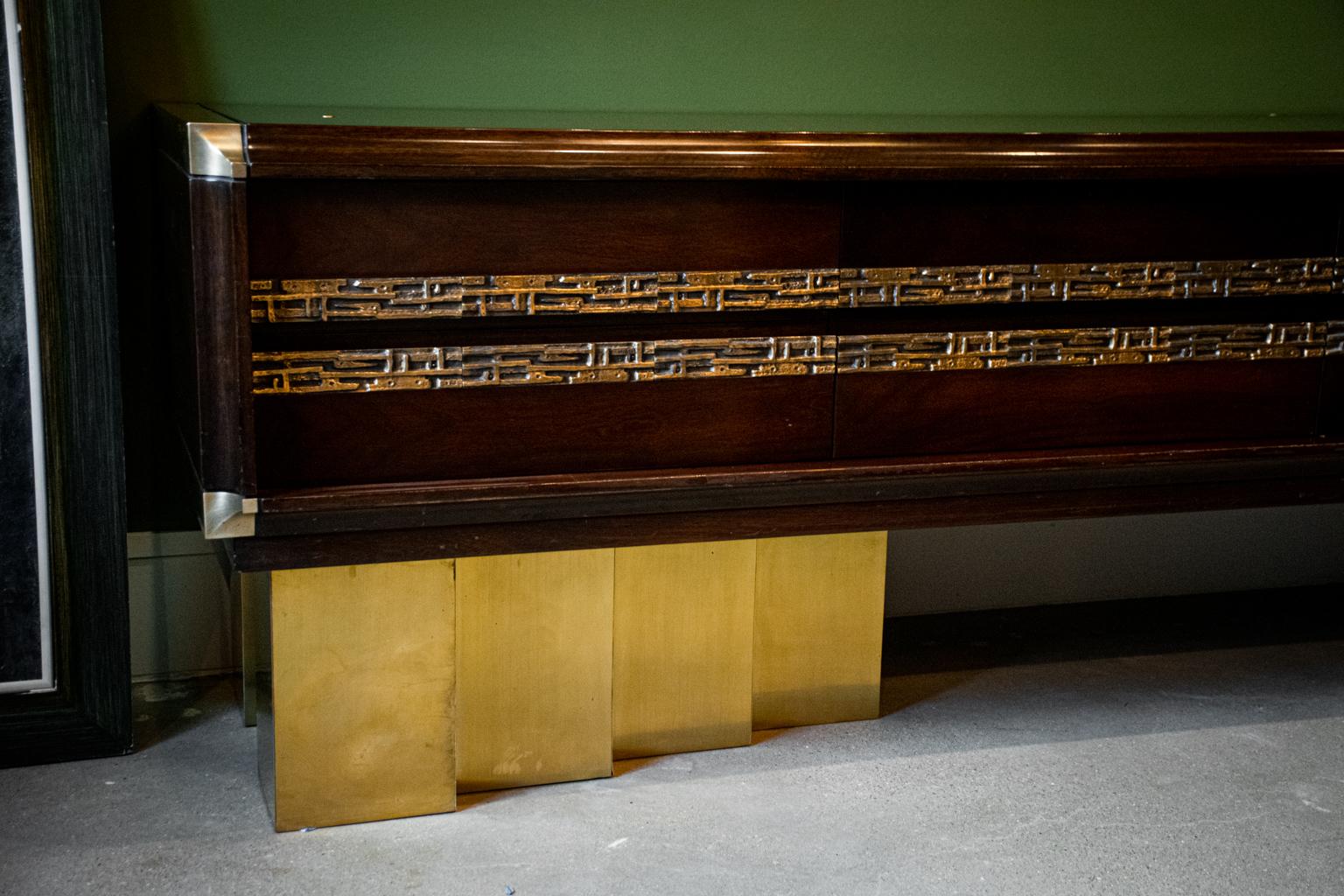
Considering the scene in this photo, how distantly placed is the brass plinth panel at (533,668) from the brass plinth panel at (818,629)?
238 mm

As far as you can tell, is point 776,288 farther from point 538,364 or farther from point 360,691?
point 360,691

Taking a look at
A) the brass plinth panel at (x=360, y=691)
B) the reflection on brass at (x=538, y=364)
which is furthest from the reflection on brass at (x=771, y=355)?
the brass plinth panel at (x=360, y=691)

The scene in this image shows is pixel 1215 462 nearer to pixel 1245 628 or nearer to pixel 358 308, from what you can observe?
pixel 1245 628

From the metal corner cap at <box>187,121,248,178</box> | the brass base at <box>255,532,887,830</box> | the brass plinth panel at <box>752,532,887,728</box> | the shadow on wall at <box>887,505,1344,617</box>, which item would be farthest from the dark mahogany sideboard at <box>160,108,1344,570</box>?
the shadow on wall at <box>887,505,1344,617</box>

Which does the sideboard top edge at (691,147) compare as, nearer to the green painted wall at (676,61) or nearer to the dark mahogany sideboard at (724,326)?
the dark mahogany sideboard at (724,326)

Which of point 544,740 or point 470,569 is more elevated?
point 470,569

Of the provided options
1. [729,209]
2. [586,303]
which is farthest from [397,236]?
[729,209]

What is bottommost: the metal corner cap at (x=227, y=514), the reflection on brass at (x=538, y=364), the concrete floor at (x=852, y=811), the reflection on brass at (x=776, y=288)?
the concrete floor at (x=852, y=811)

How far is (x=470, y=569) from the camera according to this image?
166 centimetres

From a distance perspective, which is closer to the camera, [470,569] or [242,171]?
[242,171]

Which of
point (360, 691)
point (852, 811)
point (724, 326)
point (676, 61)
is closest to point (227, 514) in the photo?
point (360, 691)

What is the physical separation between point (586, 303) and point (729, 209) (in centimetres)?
18

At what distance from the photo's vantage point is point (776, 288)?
157 centimetres

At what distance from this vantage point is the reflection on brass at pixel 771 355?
1.46m
